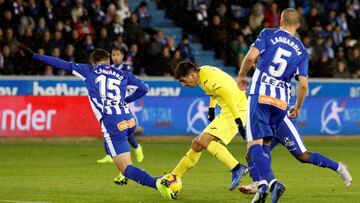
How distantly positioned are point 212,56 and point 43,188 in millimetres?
16319

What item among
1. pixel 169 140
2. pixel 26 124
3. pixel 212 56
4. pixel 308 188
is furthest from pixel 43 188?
pixel 212 56

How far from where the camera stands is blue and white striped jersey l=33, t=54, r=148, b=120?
1259 cm

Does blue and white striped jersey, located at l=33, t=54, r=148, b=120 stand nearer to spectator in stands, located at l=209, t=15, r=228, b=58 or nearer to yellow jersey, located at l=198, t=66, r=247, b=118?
yellow jersey, located at l=198, t=66, r=247, b=118

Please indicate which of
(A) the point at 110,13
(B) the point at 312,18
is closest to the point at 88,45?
(A) the point at 110,13

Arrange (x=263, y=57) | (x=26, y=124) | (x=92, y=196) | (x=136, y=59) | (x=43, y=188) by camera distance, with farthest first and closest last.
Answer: (x=136, y=59)
(x=26, y=124)
(x=43, y=188)
(x=92, y=196)
(x=263, y=57)

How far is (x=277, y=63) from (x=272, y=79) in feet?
0.61

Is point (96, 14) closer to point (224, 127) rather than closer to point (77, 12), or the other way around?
point (77, 12)

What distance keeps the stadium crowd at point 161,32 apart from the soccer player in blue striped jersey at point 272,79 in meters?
13.6

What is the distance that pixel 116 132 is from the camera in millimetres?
12367

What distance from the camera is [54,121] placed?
2288cm

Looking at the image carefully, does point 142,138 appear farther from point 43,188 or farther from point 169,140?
point 43,188

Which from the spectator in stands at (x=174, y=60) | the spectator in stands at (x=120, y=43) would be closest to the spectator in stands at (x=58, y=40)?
the spectator in stands at (x=120, y=43)

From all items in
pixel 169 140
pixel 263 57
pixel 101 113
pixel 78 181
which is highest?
pixel 263 57

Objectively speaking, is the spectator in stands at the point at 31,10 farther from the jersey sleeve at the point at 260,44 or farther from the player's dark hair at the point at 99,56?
the jersey sleeve at the point at 260,44
